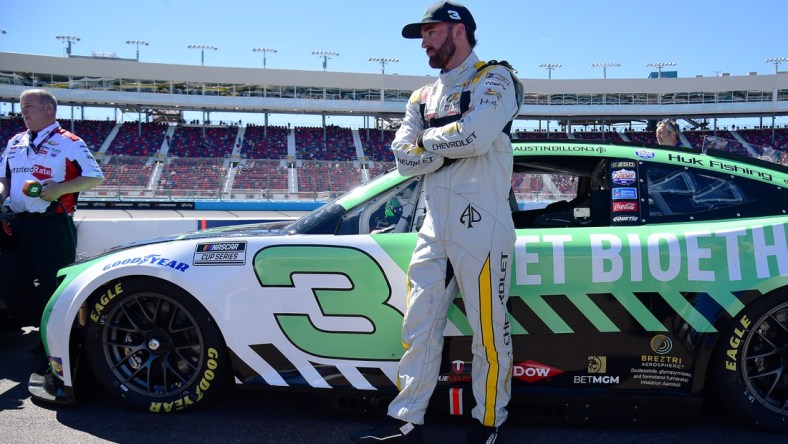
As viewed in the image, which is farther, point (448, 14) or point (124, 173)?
point (124, 173)

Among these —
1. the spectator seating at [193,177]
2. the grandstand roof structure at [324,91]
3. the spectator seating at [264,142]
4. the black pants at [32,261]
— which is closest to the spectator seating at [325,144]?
the spectator seating at [264,142]

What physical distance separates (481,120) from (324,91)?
4500 cm

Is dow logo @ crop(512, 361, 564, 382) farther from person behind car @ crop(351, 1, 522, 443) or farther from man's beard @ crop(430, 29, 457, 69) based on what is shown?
man's beard @ crop(430, 29, 457, 69)

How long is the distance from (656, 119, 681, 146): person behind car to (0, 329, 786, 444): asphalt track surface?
7.98ft

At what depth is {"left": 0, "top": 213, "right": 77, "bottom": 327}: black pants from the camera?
4.07 meters

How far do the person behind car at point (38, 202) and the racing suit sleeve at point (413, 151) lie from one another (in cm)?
253

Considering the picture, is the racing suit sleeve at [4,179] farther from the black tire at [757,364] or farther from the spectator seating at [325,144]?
the spectator seating at [325,144]

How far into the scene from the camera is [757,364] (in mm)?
2998

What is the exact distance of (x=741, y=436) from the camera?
294 cm

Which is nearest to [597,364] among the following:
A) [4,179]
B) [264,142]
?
[4,179]

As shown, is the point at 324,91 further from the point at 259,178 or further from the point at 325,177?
the point at 259,178

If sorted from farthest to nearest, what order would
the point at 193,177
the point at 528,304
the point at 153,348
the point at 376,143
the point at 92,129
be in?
the point at 376,143, the point at 92,129, the point at 193,177, the point at 153,348, the point at 528,304

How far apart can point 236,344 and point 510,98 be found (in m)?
1.83

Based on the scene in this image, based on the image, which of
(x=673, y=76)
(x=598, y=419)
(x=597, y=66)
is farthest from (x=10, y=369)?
(x=597, y=66)
